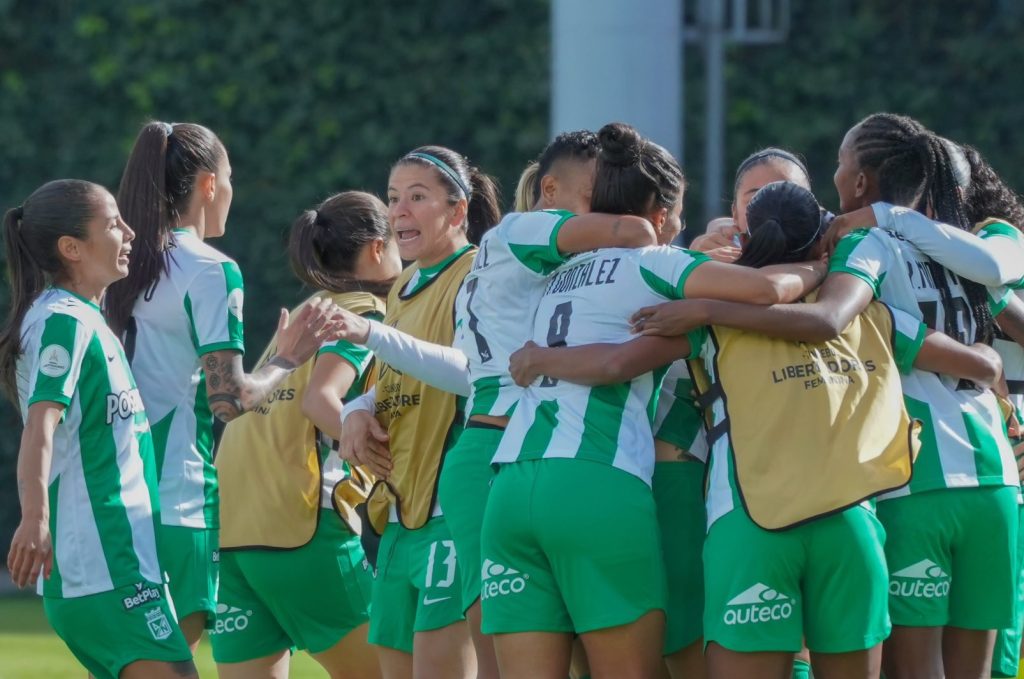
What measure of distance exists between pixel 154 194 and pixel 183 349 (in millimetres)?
455

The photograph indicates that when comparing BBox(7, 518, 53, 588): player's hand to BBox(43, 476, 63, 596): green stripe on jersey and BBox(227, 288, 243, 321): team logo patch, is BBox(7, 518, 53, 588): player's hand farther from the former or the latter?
BBox(227, 288, 243, 321): team logo patch

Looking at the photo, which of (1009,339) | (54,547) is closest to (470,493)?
(54,547)

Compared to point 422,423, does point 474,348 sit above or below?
above

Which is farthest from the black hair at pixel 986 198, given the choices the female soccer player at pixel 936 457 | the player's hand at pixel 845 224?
the player's hand at pixel 845 224

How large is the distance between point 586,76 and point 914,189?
587 cm

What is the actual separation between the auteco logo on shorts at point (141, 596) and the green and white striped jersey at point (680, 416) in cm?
137

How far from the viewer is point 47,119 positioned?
11289 mm

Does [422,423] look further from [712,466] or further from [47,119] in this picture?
[47,119]

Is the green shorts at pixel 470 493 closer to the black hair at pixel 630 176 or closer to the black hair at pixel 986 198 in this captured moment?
the black hair at pixel 630 176

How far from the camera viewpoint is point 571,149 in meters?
4.33

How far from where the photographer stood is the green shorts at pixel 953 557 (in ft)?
13.1

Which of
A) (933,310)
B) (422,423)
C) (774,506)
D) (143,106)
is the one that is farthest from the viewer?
(143,106)

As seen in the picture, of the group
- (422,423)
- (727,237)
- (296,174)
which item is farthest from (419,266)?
(296,174)

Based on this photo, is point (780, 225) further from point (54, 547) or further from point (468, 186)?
point (54, 547)
